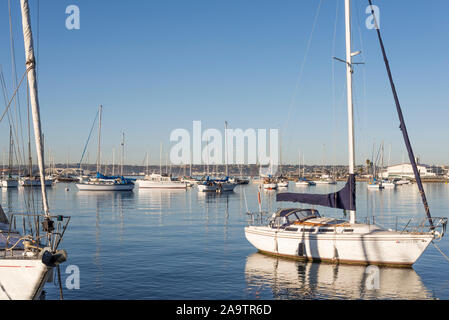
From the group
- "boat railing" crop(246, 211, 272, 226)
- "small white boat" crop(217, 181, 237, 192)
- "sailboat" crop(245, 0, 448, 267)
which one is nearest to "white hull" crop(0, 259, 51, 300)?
"sailboat" crop(245, 0, 448, 267)

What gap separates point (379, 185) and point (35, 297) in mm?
144712

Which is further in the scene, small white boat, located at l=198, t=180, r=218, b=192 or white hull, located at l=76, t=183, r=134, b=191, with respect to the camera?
white hull, located at l=76, t=183, r=134, b=191

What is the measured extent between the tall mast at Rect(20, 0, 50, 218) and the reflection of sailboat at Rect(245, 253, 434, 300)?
38.8 feet

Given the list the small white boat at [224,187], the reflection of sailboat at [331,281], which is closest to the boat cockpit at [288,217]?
the reflection of sailboat at [331,281]

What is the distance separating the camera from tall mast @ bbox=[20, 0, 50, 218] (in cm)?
A: 1656

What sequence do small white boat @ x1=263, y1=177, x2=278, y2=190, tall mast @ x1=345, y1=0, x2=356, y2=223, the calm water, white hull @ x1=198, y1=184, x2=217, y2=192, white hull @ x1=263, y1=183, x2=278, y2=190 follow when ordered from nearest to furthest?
the calm water, tall mast @ x1=345, y1=0, x2=356, y2=223, white hull @ x1=198, y1=184, x2=217, y2=192, white hull @ x1=263, y1=183, x2=278, y2=190, small white boat @ x1=263, y1=177, x2=278, y2=190

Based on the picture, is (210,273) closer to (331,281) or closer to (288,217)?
(331,281)

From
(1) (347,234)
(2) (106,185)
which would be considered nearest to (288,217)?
(1) (347,234)

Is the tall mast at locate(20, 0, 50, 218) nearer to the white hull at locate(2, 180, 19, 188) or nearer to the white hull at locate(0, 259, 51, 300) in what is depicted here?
the white hull at locate(0, 259, 51, 300)

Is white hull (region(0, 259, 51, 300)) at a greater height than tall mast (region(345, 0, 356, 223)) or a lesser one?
lesser

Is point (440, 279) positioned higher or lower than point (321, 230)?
lower
